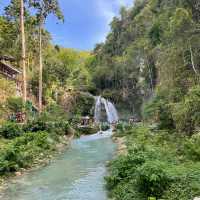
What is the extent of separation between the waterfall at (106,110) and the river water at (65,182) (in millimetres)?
32176

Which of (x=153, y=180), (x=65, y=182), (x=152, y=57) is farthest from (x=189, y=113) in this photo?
(x=152, y=57)

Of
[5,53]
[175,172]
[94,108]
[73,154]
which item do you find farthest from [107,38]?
[175,172]

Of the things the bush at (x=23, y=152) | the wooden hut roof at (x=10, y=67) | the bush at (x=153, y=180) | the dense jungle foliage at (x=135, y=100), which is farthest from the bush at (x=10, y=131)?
the wooden hut roof at (x=10, y=67)

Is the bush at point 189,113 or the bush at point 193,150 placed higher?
the bush at point 189,113

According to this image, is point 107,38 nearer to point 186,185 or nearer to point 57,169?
point 57,169

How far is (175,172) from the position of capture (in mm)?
10516

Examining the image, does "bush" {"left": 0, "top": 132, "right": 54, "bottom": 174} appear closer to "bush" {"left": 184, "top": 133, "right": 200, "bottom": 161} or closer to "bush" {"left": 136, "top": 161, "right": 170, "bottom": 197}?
"bush" {"left": 136, "top": 161, "right": 170, "bottom": 197}

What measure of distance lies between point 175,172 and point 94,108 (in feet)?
142

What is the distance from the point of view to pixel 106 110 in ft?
175

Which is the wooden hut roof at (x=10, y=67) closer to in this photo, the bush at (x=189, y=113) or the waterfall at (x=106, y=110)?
the waterfall at (x=106, y=110)

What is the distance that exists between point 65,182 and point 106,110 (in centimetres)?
3910

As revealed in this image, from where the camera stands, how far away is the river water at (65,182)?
12.3 m

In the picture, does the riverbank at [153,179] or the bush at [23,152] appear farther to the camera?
the bush at [23,152]

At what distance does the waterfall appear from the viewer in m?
53.1
